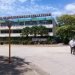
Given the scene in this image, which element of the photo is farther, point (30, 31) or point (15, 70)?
point (30, 31)

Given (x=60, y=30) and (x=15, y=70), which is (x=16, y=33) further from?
(x=15, y=70)

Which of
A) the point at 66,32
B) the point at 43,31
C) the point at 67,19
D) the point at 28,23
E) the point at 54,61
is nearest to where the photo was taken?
the point at 54,61

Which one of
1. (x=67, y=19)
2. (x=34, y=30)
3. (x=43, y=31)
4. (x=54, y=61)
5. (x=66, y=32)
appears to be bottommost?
(x=54, y=61)

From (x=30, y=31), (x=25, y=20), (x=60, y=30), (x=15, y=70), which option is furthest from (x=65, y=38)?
(x=15, y=70)

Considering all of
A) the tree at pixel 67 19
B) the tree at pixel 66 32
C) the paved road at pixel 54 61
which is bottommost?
the paved road at pixel 54 61

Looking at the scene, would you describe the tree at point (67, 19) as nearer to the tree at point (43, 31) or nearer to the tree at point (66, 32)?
the tree at point (66, 32)

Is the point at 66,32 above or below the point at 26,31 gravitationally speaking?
below

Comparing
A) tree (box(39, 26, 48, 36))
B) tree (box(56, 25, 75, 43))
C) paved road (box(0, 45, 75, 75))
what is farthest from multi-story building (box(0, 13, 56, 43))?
paved road (box(0, 45, 75, 75))

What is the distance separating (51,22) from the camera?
79375 mm

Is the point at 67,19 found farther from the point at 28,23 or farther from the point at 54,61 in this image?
the point at 54,61

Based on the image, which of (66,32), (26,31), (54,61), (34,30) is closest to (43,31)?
(34,30)

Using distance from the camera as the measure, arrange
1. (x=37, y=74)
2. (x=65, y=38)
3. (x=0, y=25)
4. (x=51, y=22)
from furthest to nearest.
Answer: (x=0, y=25)
(x=51, y=22)
(x=65, y=38)
(x=37, y=74)

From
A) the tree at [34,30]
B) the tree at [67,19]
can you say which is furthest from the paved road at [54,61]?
the tree at [34,30]

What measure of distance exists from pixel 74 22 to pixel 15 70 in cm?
5910
